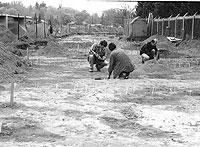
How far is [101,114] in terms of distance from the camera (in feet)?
21.7

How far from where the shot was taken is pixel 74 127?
18.7 feet

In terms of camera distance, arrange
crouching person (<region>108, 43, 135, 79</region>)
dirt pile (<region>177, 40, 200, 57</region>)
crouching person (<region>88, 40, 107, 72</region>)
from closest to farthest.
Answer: crouching person (<region>108, 43, 135, 79</region>) < crouching person (<region>88, 40, 107, 72</region>) < dirt pile (<region>177, 40, 200, 57</region>)

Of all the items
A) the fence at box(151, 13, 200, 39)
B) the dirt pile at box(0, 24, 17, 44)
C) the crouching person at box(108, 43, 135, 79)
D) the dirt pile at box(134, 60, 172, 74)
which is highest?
the fence at box(151, 13, 200, 39)

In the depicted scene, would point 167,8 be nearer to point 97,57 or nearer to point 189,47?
point 189,47

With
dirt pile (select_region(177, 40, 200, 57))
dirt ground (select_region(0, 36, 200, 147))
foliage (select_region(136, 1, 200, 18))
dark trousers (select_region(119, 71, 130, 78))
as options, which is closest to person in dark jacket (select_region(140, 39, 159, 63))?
dark trousers (select_region(119, 71, 130, 78))

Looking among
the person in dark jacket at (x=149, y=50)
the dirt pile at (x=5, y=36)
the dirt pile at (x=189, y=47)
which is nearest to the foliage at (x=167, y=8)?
the dirt pile at (x=189, y=47)

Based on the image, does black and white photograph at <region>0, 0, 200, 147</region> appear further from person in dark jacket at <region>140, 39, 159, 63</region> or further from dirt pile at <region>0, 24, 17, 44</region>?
dirt pile at <region>0, 24, 17, 44</region>

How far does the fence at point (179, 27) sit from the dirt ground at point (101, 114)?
1695 centimetres

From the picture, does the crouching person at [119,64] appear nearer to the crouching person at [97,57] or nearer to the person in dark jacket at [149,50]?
the crouching person at [97,57]

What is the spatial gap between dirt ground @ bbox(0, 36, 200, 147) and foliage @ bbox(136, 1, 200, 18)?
24581 mm

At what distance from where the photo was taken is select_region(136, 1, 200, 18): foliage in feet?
112

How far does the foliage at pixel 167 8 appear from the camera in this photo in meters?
34.1

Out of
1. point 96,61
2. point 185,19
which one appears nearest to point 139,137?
point 96,61

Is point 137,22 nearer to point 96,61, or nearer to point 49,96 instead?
point 96,61
